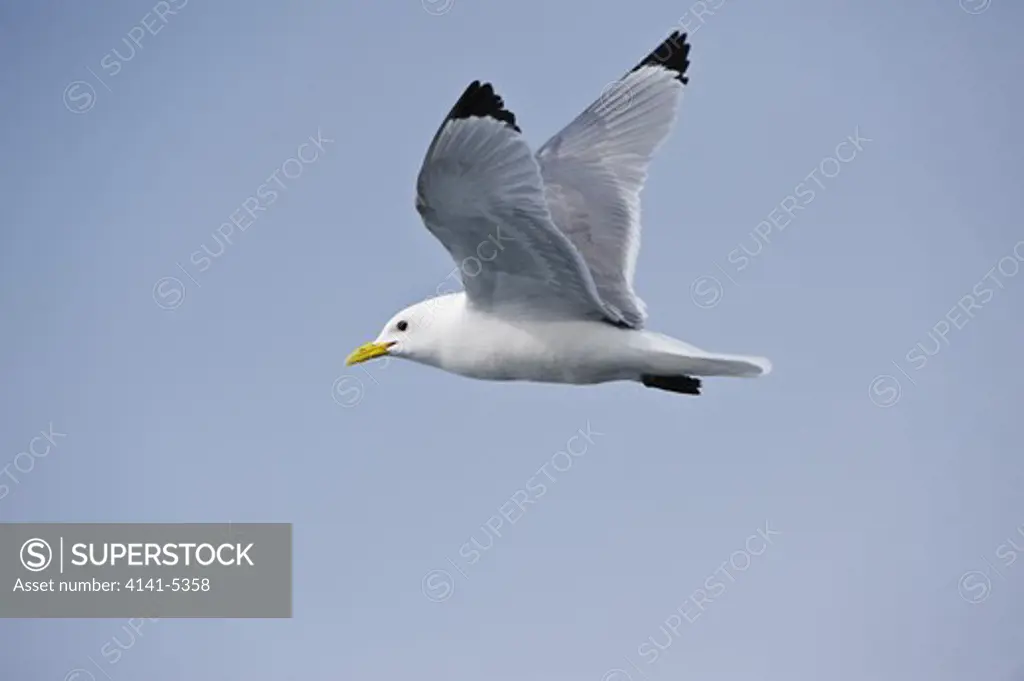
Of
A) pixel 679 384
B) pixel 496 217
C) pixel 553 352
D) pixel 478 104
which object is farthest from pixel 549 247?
pixel 679 384

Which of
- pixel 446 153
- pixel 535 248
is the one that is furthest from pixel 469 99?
pixel 535 248

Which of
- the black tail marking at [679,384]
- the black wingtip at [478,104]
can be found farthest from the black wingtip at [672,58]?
the black wingtip at [478,104]

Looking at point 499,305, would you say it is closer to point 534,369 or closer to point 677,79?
point 534,369

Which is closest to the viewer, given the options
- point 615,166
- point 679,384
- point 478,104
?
point 478,104

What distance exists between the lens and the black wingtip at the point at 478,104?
171 inches

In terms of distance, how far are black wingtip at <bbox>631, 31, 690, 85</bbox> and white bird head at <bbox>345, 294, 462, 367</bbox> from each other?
1413 millimetres

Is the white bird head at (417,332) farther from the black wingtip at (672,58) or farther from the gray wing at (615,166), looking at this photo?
the black wingtip at (672,58)

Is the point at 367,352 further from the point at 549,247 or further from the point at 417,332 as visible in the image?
the point at 549,247

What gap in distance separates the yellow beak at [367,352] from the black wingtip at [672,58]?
159cm

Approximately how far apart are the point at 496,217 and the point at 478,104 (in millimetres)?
453

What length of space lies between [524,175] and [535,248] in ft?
1.23

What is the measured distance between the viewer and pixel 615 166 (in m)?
5.72

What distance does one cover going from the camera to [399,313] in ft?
17.9

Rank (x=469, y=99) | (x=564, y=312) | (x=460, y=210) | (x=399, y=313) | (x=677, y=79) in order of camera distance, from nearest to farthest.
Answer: (x=469, y=99)
(x=460, y=210)
(x=564, y=312)
(x=399, y=313)
(x=677, y=79)
